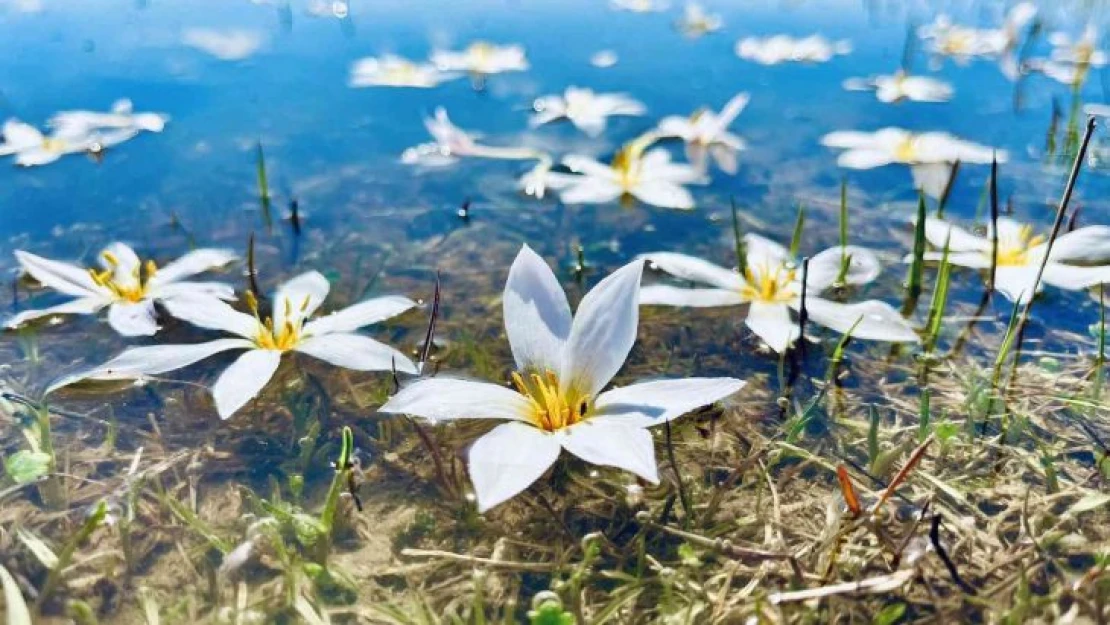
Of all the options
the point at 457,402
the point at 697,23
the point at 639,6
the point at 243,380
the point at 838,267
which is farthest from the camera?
the point at 639,6

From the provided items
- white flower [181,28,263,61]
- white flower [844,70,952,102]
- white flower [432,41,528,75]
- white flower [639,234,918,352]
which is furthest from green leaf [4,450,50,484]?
white flower [844,70,952,102]

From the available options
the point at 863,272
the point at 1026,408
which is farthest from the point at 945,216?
the point at 1026,408

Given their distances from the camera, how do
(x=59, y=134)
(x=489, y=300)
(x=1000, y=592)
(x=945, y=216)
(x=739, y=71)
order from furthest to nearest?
1. (x=739, y=71)
2. (x=59, y=134)
3. (x=945, y=216)
4. (x=489, y=300)
5. (x=1000, y=592)

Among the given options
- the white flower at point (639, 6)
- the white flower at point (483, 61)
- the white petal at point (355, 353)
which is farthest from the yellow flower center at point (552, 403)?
the white flower at point (639, 6)

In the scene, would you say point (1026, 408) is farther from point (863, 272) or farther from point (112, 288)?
point (112, 288)

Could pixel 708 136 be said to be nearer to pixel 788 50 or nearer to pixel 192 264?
pixel 788 50

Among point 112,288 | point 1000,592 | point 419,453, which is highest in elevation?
point 112,288

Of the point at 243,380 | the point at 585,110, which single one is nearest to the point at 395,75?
the point at 585,110
